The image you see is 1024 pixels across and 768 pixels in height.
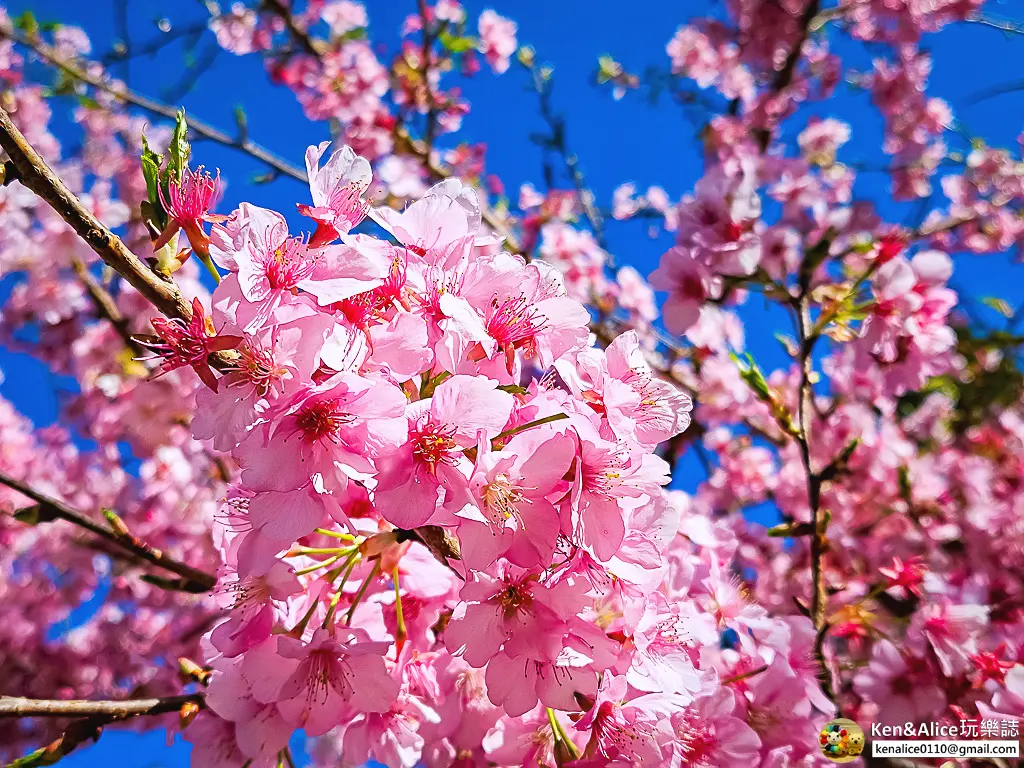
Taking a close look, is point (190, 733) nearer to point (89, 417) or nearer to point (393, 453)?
point (393, 453)

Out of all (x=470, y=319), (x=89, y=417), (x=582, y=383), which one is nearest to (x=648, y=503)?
(x=582, y=383)

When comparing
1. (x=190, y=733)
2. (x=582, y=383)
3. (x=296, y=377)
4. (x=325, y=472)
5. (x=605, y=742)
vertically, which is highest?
(x=582, y=383)

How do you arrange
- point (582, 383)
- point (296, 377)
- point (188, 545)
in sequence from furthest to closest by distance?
point (188, 545) → point (582, 383) → point (296, 377)

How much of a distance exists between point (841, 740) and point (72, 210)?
2096 mm

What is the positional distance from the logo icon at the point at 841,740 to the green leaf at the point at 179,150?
1.93m

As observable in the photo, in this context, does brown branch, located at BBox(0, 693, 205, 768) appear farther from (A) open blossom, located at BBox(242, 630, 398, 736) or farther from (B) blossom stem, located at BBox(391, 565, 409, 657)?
(B) blossom stem, located at BBox(391, 565, 409, 657)

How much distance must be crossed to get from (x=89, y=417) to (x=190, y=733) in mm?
3276

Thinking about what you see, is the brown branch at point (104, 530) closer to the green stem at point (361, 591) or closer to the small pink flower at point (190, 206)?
the green stem at point (361, 591)

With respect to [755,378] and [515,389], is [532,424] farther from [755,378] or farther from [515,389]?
[755,378]

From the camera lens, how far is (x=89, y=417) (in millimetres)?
3932

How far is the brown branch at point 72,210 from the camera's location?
0.89 metres

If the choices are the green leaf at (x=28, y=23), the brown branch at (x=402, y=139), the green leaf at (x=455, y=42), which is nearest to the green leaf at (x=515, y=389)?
the brown branch at (x=402, y=139)

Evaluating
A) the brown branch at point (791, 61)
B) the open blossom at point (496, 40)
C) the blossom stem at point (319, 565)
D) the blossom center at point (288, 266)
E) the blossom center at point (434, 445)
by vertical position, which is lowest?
the blossom stem at point (319, 565)

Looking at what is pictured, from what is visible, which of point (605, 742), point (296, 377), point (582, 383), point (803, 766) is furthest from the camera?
point (803, 766)
